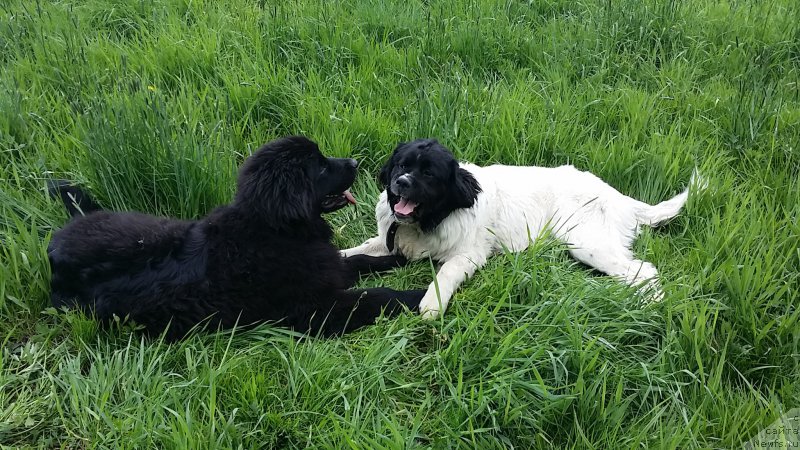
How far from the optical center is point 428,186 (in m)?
3.08

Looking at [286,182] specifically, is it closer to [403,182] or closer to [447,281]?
[403,182]

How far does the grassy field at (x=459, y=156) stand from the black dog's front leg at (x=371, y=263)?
8 centimetres

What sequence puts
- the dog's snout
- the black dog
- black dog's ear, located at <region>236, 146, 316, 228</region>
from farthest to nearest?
1. the dog's snout
2. black dog's ear, located at <region>236, 146, 316, 228</region>
3. the black dog

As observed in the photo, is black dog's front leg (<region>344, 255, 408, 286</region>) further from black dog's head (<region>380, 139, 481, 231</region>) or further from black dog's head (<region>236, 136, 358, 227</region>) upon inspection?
black dog's head (<region>236, 136, 358, 227</region>)

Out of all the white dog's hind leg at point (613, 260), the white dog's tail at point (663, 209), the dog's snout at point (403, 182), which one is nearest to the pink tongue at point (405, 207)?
the dog's snout at point (403, 182)

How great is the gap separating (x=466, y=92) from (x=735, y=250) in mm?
2029

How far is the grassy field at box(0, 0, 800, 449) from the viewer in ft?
7.25

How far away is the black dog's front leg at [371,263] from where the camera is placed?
10.7 ft

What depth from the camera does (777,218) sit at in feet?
10.9

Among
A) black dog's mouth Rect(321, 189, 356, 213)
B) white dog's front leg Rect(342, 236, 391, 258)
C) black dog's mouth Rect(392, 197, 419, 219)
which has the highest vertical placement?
black dog's mouth Rect(321, 189, 356, 213)

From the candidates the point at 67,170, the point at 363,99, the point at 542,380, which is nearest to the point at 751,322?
the point at 542,380

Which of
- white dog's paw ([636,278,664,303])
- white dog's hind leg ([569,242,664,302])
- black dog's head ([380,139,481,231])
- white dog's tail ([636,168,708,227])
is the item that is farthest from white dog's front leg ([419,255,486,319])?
white dog's tail ([636,168,708,227])

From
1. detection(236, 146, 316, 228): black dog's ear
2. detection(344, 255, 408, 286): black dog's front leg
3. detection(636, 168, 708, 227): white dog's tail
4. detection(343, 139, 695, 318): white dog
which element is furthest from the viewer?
detection(636, 168, 708, 227): white dog's tail

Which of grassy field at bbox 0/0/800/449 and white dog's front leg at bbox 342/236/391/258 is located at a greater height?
grassy field at bbox 0/0/800/449
